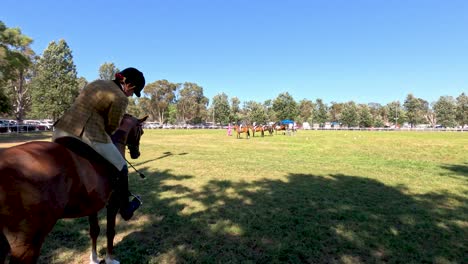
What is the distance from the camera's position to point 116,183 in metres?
3.52

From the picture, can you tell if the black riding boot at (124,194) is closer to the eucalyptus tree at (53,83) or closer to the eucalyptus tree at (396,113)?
the eucalyptus tree at (53,83)

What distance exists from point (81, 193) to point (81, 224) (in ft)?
10.2

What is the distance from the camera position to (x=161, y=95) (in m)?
97.9

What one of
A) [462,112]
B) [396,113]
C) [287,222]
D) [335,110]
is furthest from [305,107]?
[287,222]

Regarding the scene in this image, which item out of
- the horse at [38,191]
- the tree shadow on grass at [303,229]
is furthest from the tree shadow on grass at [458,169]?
the horse at [38,191]

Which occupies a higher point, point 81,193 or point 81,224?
point 81,193

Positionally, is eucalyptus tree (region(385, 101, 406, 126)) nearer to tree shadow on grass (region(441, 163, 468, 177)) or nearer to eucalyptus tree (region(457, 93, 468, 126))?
eucalyptus tree (region(457, 93, 468, 126))

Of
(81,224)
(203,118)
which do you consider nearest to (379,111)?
(203,118)

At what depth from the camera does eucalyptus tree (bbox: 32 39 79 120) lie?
1893 inches

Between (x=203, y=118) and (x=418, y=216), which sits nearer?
(x=418, y=216)

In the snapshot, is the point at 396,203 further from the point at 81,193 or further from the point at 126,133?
the point at 81,193

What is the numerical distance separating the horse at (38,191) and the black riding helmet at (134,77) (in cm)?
107

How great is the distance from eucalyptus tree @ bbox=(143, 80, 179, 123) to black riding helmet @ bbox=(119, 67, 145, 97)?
97.0 m

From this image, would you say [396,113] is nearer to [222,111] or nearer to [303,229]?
[222,111]
